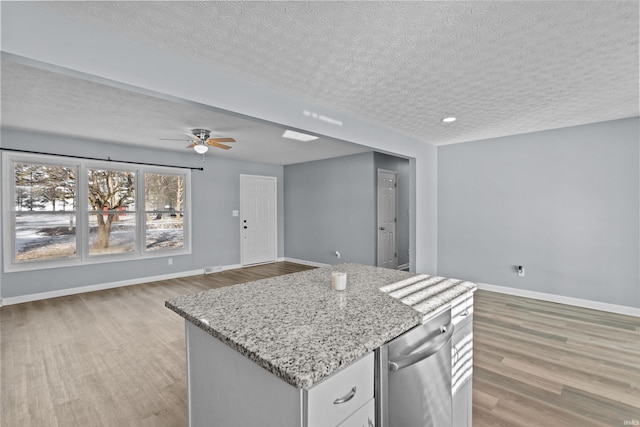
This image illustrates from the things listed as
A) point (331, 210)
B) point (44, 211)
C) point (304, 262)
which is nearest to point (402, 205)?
point (331, 210)

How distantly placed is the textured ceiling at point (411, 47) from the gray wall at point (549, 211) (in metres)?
0.79

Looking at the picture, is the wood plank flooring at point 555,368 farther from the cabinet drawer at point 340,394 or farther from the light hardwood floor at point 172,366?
the cabinet drawer at point 340,394

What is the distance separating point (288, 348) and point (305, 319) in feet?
0.83

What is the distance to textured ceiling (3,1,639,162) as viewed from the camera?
1.73m

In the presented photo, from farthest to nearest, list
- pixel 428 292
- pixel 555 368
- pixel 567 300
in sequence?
pixel 567 300
pixel 555 368
pixel 428 292

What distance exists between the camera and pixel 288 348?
38.5 inches

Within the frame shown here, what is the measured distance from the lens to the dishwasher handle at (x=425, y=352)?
1.13 metres

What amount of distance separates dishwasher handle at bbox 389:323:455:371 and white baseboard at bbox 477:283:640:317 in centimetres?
369

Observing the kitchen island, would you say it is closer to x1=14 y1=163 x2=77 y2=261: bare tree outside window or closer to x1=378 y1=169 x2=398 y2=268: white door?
x1=378 y1=169 x2=398 y2=268: white door

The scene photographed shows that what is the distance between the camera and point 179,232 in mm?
5805

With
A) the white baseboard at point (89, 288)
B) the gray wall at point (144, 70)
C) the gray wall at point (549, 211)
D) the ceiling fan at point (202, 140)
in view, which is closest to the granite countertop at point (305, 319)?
the gray wall at point (144, 70)

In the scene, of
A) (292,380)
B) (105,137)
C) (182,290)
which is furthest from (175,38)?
(182,290)

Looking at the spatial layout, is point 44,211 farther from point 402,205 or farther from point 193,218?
point 402,205

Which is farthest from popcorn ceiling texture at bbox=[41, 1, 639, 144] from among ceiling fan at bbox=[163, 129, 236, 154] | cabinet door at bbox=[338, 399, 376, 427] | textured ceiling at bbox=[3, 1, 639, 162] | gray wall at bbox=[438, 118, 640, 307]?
cabinet door at bbox=[338, 399, 376, 427]
